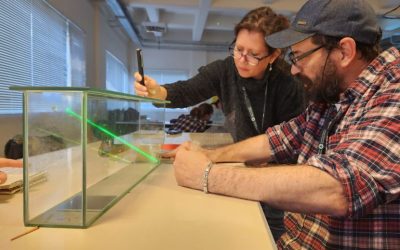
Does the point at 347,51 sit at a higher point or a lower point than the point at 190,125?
higher

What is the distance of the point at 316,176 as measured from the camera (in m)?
0.68

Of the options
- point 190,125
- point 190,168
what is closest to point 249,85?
point 190,168

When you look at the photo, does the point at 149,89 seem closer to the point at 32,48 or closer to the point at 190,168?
the point at 190,168

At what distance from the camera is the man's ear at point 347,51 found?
89 centimetres

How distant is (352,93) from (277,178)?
13.0 inches

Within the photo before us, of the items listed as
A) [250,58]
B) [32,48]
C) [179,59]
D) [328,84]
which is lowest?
[328,84]

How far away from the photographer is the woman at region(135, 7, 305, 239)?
4.59 ft

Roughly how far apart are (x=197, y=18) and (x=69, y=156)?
16.5 ft

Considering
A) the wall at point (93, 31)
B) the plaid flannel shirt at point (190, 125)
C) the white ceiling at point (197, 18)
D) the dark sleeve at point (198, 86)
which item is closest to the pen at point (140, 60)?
the dark sleeve at point (198, 86)

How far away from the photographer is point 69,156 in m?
0.76

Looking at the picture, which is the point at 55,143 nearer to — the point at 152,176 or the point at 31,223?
the point at 31,223

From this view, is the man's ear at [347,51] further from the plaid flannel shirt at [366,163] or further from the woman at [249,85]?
the woman at [249,85]

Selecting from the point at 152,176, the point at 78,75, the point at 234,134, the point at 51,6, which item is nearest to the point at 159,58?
the point at 78,75

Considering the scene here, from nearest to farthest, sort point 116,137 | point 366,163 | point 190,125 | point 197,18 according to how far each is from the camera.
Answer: point 366,163 < point 116,137 < point 190,125 < point 197,18
